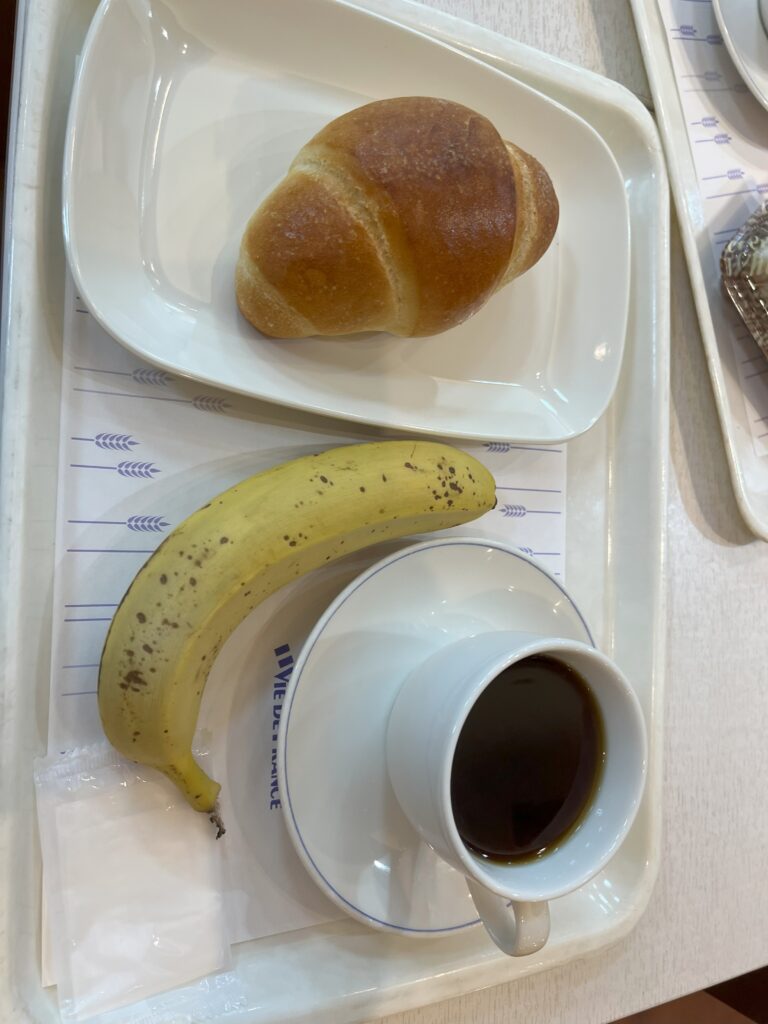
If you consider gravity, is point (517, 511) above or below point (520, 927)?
above

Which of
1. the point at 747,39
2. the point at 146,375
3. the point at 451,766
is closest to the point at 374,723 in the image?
the point at 451,766

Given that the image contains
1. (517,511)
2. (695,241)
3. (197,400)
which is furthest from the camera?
(695,241)

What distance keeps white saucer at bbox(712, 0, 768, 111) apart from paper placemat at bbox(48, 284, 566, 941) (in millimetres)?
681

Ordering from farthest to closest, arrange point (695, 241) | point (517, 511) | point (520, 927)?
point (695, 241) → point (517, 511) → point (520, 927)

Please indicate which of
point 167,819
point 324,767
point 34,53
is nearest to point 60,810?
point 167,819

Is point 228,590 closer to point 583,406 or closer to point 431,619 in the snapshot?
point 431,619

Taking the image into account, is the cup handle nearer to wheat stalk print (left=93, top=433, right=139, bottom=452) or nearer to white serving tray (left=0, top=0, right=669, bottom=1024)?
white serving tray (left=0, top=0, right=669, bottom=1024)

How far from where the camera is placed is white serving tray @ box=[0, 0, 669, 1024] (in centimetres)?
54

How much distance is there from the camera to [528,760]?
2.03 ft

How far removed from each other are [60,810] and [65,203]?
18.6 inches

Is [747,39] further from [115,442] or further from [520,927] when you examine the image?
[520,927]

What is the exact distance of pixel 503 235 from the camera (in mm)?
621

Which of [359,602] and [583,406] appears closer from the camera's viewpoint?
[359,602]

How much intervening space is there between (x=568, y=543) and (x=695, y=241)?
410mm
